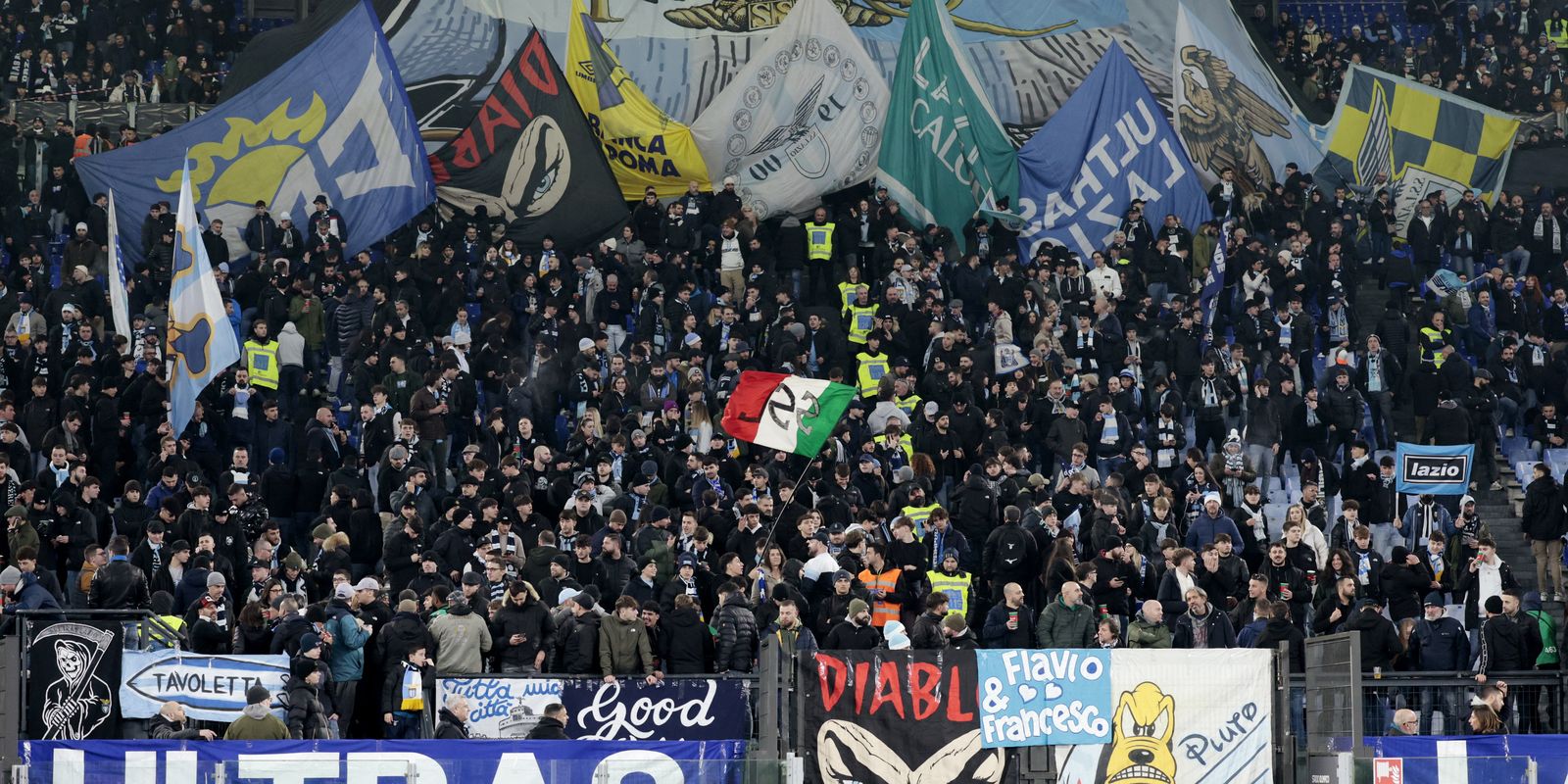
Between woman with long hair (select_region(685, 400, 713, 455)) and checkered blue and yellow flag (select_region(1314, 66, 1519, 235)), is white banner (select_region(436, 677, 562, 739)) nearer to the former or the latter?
woman with long hair (select_region(685, 400, 713, 455))

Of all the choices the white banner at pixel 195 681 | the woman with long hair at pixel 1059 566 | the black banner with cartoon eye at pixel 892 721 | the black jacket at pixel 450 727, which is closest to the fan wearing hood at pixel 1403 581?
the woman with long hair at pixel 1059 566

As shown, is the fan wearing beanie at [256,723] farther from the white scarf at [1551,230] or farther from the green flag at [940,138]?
the white scarf at [1551,230]

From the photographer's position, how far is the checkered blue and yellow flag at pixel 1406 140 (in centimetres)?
3475

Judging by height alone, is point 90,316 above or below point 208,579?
above

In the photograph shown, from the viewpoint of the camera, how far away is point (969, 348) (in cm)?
2739

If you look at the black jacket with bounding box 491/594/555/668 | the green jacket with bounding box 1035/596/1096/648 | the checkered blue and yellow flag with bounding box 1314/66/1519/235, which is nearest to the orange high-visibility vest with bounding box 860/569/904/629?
the green jacket with bounding box 1035/596/1096/648

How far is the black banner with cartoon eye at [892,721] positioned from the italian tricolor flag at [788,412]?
620 cm

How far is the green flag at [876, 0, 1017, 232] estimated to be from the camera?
32406 millimetres

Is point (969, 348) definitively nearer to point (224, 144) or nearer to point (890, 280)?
point (890, 280)

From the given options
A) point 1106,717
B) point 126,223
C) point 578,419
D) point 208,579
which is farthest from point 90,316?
point 1106,717

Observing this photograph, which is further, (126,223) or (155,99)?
(155,99)

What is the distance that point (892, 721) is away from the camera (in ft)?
52.6

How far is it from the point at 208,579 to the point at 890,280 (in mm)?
12021

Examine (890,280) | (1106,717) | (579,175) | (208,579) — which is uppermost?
(579,175)
